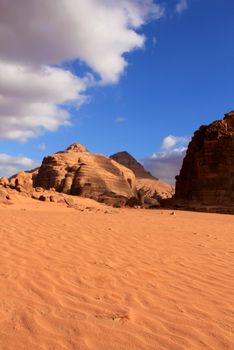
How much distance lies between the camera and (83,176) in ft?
130

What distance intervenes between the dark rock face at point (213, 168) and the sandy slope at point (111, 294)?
715 inches

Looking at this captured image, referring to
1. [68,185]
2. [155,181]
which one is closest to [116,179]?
[68,185]

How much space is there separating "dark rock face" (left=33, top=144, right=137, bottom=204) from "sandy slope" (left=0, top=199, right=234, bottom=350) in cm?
2931

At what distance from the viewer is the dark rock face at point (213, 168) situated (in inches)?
993

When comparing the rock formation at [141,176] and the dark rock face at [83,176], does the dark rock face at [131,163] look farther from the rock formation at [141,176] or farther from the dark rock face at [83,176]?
the dark rock face at [83,176]

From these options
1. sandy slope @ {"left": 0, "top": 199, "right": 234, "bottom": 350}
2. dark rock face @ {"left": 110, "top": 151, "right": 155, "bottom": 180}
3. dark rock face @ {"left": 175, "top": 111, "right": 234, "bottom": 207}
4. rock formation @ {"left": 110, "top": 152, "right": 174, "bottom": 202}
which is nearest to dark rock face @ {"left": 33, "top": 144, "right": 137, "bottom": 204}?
dark rock face @ {"left": 175, "top": 111, "right": 234, "bottom": 207}

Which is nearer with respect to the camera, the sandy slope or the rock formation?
the sandy slope

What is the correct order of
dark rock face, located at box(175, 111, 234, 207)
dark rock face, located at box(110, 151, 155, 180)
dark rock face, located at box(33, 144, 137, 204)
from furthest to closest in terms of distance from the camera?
1. dark rock face, located at box(110, 151, 155, 180)
2. dark rock face, located at box(33, 144, 137, 204)
3. dark rock face, located at box(175, 111, 234, 207)

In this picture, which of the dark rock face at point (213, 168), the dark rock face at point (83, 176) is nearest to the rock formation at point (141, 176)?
the dark rock face at point (83, 176)

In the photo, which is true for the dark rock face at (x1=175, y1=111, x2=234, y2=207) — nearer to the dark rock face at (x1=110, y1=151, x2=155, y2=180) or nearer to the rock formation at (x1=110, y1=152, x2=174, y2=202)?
the rock formation at (x1=110, y1=152, x2=174, y2=202)

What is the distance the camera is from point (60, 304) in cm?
378

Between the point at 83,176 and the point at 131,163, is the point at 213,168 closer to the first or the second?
the point at 83,176

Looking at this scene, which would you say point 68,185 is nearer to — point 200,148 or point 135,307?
point 200,148

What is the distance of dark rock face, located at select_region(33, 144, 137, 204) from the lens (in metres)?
38.5
